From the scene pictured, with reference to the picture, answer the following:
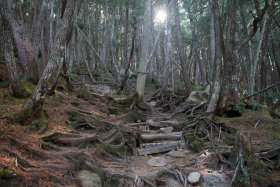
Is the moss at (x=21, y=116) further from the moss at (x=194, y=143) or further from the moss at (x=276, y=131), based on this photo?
the moss at (x=276, y=131)

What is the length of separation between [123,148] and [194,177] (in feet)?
6.74

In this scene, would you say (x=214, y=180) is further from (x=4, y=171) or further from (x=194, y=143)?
(x=4, y=171)

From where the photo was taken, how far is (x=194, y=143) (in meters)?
8.02

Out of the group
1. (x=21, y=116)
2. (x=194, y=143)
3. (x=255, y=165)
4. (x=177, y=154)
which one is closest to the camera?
(x=255, y=165)

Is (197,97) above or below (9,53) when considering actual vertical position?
below

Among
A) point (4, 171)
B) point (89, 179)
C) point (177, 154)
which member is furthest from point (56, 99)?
point (4, 171)

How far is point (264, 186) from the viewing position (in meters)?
5.77

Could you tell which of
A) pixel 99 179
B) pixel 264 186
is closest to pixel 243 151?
pixel 264 186

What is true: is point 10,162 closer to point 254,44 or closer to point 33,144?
point 33,144

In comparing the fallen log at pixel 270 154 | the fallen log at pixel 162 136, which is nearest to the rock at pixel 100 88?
the fallen log at pixel 162 136

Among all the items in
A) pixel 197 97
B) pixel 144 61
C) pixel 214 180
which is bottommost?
pixel 214 180

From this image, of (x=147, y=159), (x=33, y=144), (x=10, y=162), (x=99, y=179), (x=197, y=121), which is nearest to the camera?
(x=10, y=162)

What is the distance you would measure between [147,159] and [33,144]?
2648mm

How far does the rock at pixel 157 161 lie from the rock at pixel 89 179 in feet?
5.73
